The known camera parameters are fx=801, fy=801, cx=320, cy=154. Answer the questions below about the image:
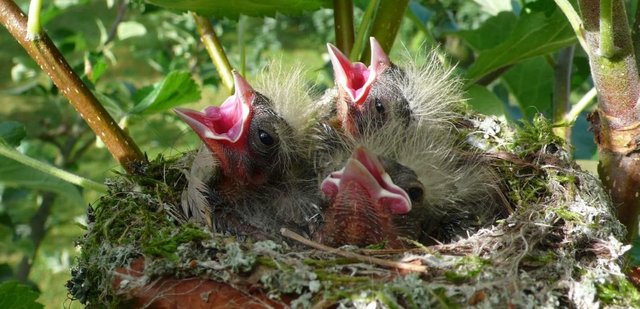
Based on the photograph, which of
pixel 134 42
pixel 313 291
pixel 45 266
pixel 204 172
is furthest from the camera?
pixel 45 266

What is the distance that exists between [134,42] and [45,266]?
1416 mm

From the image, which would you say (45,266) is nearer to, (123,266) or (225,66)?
(225,66)

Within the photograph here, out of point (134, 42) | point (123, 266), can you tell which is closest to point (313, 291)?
point (123, 266)

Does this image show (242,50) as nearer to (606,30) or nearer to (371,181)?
(371,181)

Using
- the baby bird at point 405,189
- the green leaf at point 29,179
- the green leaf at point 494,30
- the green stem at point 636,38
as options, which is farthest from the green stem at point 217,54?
the green stem at point 636,38

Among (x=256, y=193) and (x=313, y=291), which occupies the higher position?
(x=313, y=291)

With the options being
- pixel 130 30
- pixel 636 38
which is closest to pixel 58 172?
pixel 636 38

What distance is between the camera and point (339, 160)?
161 cm

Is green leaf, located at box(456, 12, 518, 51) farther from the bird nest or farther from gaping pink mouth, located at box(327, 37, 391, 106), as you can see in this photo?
the bird nest

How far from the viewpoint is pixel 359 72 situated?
5.19 feet

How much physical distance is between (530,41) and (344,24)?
373 mm

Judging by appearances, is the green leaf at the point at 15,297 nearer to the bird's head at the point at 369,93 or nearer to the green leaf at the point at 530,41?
the bird's head at the point at 369,93

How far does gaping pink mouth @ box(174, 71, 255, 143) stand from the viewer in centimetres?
149

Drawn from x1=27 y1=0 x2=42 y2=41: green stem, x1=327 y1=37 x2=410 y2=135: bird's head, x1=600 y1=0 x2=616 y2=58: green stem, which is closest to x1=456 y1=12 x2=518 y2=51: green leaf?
x1=327 y1=37 x2=410 y2=135: bird's head
